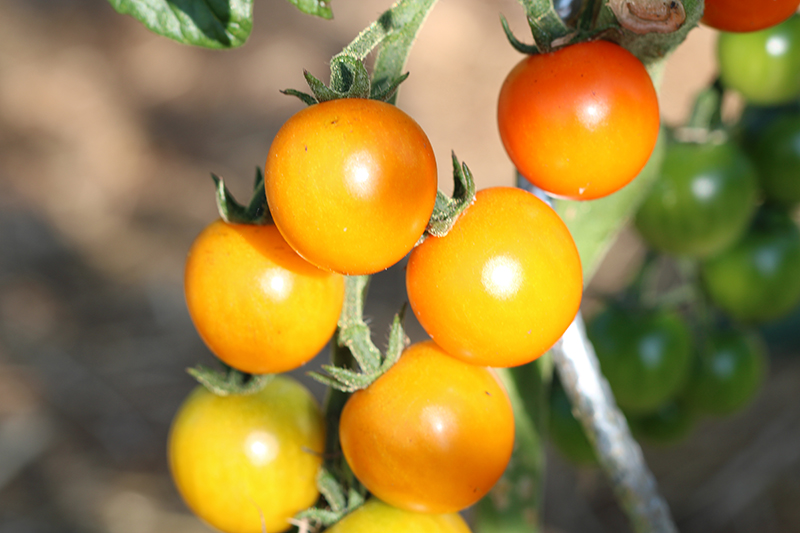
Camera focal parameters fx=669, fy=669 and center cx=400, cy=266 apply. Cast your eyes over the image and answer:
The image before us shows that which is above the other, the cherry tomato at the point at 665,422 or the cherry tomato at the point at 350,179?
the cherry tomato at the point at 350,179

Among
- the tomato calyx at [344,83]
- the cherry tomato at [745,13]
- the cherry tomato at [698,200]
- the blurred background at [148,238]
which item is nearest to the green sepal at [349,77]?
the tomato calyx at [344,83]

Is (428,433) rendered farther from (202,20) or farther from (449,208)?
(202,20)

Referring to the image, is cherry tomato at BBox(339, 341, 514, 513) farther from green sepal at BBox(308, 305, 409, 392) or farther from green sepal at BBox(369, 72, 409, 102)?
green sepal at BBox(369, 72, 409, 102)

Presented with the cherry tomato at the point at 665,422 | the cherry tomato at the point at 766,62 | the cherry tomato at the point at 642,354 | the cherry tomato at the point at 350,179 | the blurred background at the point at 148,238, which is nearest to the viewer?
the cherry tomato at the point at 350,179

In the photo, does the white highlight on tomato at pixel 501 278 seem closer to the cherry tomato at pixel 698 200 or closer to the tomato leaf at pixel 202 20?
the tomato leaf at pixel 202 20

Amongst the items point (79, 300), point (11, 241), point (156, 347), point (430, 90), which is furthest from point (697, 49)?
point (11, 241)
